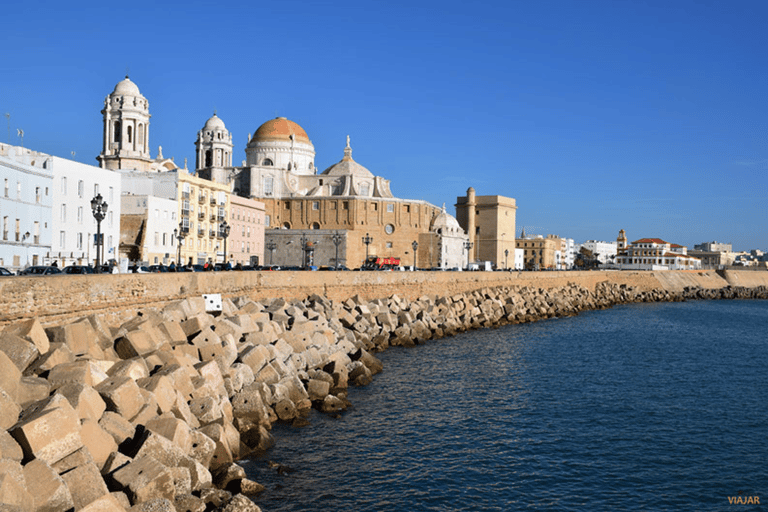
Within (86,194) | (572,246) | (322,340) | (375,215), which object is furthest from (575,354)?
(572,246)

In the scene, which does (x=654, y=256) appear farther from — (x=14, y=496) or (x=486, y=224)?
(x=14, y=496)

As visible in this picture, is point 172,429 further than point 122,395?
No

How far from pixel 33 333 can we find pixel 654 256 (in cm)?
13295

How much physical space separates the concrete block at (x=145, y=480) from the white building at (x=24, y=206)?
21173mm

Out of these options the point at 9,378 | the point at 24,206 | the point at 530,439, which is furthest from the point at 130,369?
the point at 24,206

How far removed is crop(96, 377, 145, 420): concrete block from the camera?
10938 millimetres

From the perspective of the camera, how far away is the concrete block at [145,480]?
9094 mm

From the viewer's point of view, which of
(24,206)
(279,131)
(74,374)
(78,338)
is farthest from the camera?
(279,131)

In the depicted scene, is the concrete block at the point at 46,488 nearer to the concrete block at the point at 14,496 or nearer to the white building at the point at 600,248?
the concrete block at the point at 14,496

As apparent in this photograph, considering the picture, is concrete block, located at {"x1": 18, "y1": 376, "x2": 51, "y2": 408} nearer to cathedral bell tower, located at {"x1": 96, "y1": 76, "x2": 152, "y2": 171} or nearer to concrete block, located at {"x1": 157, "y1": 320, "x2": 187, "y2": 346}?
concrete block, located at {"x1": 157, "y1": 320, "x2": 187, "y2": 346}

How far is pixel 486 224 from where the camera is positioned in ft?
320

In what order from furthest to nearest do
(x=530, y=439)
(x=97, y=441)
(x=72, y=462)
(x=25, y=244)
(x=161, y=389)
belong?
(x=25, y=244) < (x=530, y=439) < (x=161, y=389) < (x=97, y=441) < (x=72, y=462)

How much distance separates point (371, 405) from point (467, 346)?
1209 cm

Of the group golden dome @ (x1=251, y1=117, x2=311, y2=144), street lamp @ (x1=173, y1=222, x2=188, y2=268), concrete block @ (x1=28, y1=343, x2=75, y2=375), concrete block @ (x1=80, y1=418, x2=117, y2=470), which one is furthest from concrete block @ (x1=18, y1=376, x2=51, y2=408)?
golden dome @ (x1=251, y1=117, x2=311, y2=144)
